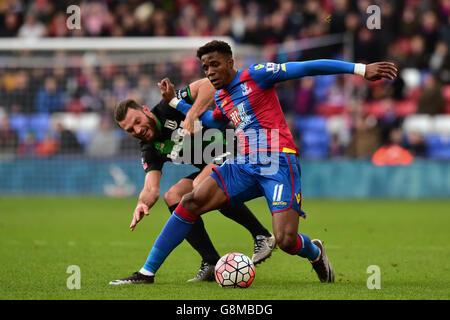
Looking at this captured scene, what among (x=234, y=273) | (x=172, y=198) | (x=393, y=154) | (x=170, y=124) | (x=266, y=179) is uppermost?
(x=170, y=124)

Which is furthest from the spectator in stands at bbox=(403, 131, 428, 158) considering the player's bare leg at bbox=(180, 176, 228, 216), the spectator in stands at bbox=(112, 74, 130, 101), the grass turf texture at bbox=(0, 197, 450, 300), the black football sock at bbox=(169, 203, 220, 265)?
the player's bare leg at bbox=(180, 176, 228, 216)

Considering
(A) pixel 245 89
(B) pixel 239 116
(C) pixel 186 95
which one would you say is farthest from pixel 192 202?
(C) pixel 186 95

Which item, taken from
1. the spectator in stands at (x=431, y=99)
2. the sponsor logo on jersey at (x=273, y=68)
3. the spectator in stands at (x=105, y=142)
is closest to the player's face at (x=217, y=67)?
the sponsor logo on jersey at (x=273, y=68)

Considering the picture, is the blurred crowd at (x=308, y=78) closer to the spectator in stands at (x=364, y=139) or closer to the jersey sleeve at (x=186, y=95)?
the spectator in stands at (x=364, y=139)

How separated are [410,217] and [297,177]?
804cm

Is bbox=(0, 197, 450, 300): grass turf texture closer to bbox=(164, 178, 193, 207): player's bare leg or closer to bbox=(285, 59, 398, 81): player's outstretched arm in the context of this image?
bbox=(164, 178, 193, 207): player's bare leg

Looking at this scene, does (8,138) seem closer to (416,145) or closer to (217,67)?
(416,145)

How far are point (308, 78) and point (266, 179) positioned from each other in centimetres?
1354

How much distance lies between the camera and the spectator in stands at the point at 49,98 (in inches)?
796

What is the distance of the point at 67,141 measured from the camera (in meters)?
19.6

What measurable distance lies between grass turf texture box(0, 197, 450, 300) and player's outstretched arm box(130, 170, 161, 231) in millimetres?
653

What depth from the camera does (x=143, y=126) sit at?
7574 millimetres

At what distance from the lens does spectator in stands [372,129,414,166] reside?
18750 mm

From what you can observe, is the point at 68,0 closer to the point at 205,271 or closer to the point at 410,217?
the point at 410,217
